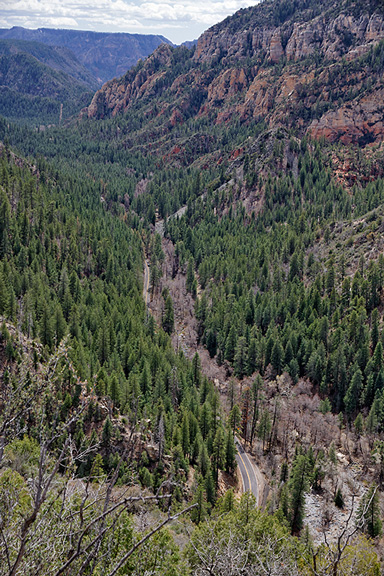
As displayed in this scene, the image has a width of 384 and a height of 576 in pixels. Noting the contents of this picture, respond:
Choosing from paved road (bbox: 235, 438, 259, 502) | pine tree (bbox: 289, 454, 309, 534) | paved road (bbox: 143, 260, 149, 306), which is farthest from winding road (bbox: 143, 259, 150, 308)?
pine tree (bbox: 289, 454, 309, 534)

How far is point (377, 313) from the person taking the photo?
99.6 meters

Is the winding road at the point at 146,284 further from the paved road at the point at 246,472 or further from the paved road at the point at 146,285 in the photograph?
the paved road at the point at 246,472

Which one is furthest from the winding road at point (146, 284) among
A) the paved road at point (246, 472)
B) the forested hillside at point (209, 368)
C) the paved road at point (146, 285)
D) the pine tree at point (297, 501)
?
the pine tree at point (297, 501)

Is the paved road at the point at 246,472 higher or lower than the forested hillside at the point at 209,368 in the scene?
lower

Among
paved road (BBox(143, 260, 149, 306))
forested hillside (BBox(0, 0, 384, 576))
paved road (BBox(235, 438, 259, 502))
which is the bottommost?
paved road (BBox(235, 438, 259, 502))

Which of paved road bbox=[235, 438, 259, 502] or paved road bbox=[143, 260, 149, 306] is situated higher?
paved road bbox=[143, 260, 149, 306]

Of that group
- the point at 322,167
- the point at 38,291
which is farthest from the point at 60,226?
the point at 322,167

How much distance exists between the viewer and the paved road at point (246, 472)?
67.6 meters

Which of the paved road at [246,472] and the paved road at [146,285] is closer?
the paved road at [246,472]

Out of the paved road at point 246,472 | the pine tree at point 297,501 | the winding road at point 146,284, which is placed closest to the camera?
the pine tree at point 297,501

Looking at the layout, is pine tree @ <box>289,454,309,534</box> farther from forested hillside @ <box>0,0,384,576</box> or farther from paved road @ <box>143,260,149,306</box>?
paved road @ <box>143,260,149,306</box>

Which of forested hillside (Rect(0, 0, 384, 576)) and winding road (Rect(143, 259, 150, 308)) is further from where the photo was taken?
winding road (Rect(143, 259, 150, 308))

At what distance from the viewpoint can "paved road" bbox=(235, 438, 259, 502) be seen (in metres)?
67.6

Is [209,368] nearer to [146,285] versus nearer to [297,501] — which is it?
[297,501]
